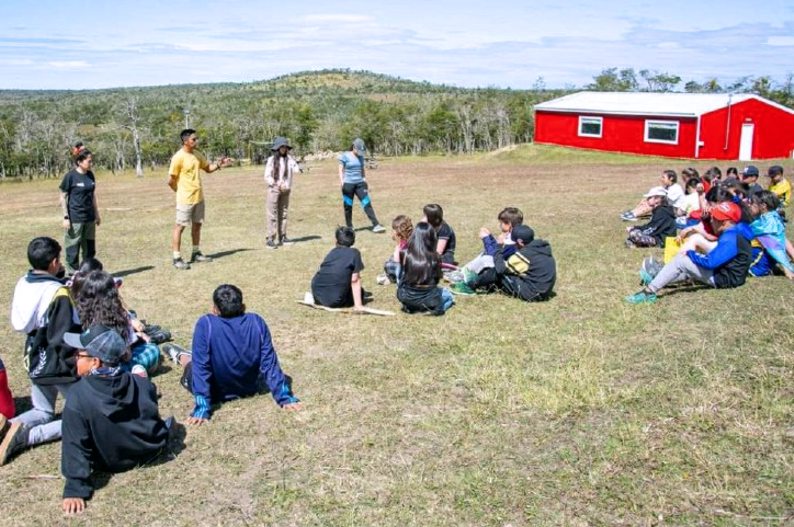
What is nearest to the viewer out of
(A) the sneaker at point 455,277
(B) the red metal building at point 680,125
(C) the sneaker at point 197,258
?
(A) the sneaker at point 455,277

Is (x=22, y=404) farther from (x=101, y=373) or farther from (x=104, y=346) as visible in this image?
(x=104, y=346)

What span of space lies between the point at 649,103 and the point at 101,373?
3405 centimetres

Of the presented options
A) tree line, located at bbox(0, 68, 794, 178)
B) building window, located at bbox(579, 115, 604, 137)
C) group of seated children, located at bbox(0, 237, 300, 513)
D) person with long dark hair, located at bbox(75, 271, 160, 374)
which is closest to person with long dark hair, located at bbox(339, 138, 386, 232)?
group of seated children, located at bbox(0, 237, 300, 513)

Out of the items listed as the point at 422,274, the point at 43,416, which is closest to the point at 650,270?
the point at 422,274

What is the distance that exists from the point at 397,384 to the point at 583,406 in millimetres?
1551

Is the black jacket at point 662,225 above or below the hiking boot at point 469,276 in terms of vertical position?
above

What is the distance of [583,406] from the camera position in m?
5.15

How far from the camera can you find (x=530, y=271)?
8.07m

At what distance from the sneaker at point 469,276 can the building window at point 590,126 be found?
28519mm

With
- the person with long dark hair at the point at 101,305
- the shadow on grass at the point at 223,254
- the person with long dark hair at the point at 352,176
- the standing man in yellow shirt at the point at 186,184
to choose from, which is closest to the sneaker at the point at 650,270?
the person with long dark hair at the point at 101,305

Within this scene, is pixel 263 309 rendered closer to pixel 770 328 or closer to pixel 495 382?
pixel 495 382

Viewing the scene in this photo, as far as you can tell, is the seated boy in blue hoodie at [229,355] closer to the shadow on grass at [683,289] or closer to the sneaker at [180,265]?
the shadow on grass at [683,289]

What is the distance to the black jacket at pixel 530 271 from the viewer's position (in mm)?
8055

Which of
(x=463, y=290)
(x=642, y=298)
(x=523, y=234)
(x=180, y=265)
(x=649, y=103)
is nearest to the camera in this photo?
(x=642, y=298)
